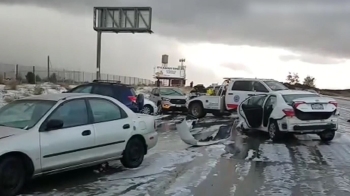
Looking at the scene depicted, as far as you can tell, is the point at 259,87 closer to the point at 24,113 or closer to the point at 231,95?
the point at 231,95

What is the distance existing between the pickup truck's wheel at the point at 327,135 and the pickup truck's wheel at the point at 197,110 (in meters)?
10.00

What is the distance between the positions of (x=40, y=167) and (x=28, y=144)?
444 millimetres

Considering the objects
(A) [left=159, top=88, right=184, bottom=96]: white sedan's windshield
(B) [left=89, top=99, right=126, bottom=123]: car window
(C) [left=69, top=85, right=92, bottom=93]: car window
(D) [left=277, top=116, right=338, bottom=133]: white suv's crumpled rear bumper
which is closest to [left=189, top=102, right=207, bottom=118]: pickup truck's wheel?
(A) [left=159, top=88, right=184, bottom=96]: white sedan's windshield

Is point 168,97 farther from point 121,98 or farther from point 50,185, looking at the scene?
point 50,185

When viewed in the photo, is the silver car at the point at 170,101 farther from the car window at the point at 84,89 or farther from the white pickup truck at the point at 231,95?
the car window at the point at 84,89

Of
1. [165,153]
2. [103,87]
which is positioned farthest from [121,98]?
[165,153]

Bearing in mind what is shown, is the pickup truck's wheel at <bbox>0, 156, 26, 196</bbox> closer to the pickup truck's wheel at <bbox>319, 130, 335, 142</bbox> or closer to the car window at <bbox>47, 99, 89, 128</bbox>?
the car window at <bbox>47, 99, 89, 128</bbox>

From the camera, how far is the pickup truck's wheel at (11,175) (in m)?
7.01

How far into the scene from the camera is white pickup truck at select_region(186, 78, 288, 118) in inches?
885

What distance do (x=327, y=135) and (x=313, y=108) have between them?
1.24 meters

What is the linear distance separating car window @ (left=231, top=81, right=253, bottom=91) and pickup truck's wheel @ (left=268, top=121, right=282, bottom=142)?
25.9 feet

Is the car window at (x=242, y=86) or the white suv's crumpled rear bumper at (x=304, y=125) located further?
the car window at (x=242, y=86)

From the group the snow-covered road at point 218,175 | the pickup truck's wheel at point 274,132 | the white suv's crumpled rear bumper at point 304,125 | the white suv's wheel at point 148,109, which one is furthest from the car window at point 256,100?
the white suv's wheel at point 148,109

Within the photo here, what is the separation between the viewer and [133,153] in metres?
9.69
